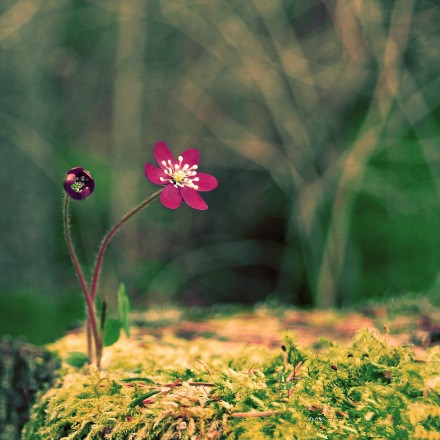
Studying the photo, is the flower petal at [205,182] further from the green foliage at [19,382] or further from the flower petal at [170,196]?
the green foliage at [19,382]

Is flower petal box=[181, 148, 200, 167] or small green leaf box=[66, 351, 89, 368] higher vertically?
flower petal box=[181, 148, 200, 167]

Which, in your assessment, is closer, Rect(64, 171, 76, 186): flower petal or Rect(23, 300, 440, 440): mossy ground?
Rect(23, 300, 440, 440): mossy ground

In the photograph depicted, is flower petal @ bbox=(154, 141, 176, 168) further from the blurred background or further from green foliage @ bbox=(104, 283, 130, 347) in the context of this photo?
the blurred background

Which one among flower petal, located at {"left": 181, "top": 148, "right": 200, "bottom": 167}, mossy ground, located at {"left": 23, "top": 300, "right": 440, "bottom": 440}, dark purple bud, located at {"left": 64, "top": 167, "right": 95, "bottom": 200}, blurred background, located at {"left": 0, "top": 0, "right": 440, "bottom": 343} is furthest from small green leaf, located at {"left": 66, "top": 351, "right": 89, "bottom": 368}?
blurred background, located at {"left": 0, "top": 0, "right": 440, "bottom": 343}

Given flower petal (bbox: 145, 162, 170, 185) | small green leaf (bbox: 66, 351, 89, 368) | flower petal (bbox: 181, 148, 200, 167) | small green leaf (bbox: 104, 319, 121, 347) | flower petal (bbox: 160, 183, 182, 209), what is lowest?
small green leaf (bbox: 66, 351, 89, 368)

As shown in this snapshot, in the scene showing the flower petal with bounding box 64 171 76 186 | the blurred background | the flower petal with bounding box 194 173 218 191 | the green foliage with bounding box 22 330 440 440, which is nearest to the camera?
the green foliage with bounding box 22 330 440 440

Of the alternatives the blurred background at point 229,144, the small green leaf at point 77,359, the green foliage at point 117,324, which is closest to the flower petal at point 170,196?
the green foliage at point 117,324

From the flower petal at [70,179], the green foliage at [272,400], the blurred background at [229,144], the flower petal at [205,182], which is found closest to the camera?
the green foliage at [272,400]
